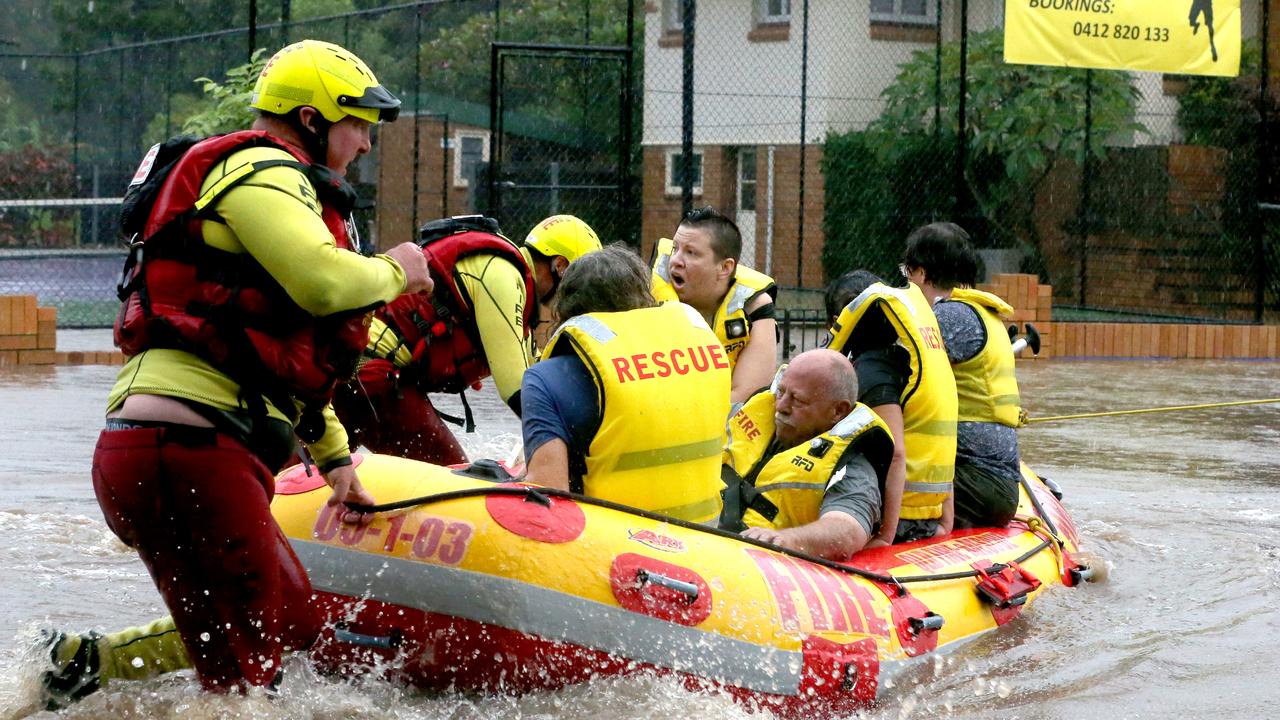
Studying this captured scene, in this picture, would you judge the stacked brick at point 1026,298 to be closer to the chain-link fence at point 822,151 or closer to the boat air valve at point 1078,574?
the chain-link fence at point 822,151

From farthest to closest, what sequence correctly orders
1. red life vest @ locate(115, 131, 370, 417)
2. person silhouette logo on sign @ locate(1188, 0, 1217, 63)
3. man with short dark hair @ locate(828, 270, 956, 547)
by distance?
person silhouette logo on sign @ locate(1188, 0, 1217, 63), man with short dark hair @ locate(828, 270, 956, 547), red life vest @ locate(115, 131, 370, 417)

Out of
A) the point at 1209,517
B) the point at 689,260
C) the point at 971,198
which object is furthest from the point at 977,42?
the point at 689,260

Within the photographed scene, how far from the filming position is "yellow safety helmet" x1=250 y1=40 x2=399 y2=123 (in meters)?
3.82

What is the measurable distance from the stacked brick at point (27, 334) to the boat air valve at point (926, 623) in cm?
873

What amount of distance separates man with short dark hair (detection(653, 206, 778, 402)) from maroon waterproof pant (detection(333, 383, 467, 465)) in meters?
1.25

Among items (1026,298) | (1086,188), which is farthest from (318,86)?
(1086,188)

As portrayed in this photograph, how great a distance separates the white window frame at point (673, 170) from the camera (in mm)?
21844

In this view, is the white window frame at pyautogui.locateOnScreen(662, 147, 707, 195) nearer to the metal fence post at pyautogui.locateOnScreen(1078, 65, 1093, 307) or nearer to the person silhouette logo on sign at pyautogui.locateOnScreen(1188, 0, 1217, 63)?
the metal fence post at pyautogui.locateOnScreen(1078, 65, 1093, 307)

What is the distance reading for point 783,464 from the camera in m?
5.39

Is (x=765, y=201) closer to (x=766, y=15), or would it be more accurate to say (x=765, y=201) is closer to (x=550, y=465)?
(x=766, y=15)

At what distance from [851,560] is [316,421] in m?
2.05

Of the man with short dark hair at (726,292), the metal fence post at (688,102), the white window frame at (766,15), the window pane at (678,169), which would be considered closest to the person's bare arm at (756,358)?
the man with short dark hair at (726,292)

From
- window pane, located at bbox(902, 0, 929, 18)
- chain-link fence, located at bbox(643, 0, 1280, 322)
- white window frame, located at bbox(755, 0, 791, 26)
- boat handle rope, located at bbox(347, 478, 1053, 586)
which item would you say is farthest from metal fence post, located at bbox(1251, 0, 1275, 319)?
boat handle rope, located at bbox(347, 478, 1053, 586)

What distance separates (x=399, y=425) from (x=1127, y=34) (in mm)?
11269
